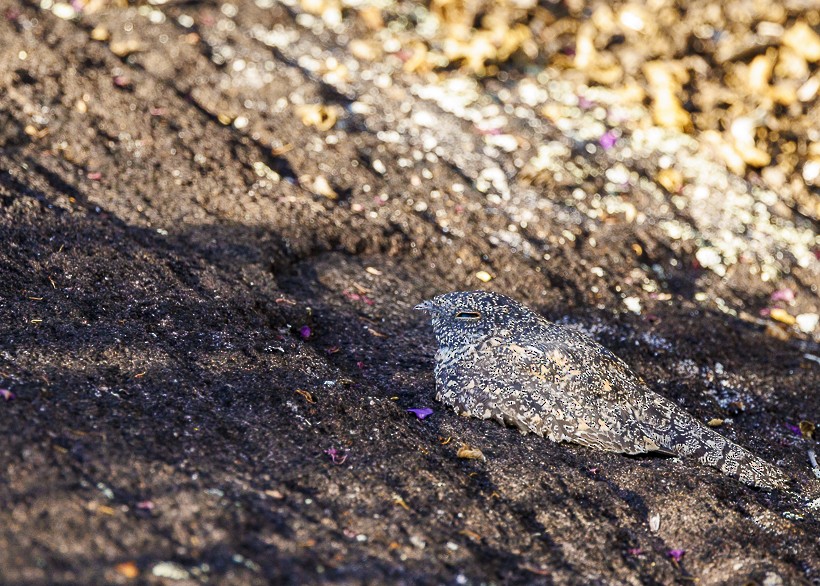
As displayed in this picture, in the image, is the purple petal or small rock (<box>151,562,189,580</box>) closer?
small rock (<box>151,562,189,580</box>)

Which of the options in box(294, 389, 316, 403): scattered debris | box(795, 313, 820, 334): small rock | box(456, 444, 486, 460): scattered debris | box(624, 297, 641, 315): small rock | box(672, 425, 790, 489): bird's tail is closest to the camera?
box(456, 444, 486, 460): scattered debris

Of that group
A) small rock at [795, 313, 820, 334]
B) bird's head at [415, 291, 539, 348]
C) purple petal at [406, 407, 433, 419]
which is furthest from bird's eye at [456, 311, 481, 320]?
small rock at [795, 313, 820, 334]

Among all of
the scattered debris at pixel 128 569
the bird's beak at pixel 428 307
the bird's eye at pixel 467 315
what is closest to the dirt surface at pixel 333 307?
the scattered debris at pixel 128 569

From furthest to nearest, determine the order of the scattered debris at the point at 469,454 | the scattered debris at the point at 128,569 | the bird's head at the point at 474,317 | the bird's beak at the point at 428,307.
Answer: the bird's beak at the point at 428,307
the bird's head at the point at 474,317
the scattered debris at the point at 469,454
the scattered debris at the point at 128,569

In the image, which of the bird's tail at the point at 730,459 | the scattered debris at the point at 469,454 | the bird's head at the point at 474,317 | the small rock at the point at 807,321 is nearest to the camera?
the scattered debris at the point at 469,454

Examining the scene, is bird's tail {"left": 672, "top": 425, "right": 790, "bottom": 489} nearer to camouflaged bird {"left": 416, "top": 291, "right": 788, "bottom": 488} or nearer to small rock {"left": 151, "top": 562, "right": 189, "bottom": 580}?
camouflaged bird {"left": 416, "top": 291, "right": 788, "bottom": 488}

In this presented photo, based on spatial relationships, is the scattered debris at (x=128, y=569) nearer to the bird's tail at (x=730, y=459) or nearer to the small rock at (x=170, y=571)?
the small rock at (x=170, y=571)

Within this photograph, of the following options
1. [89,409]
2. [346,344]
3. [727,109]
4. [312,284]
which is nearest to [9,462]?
[89,409]
